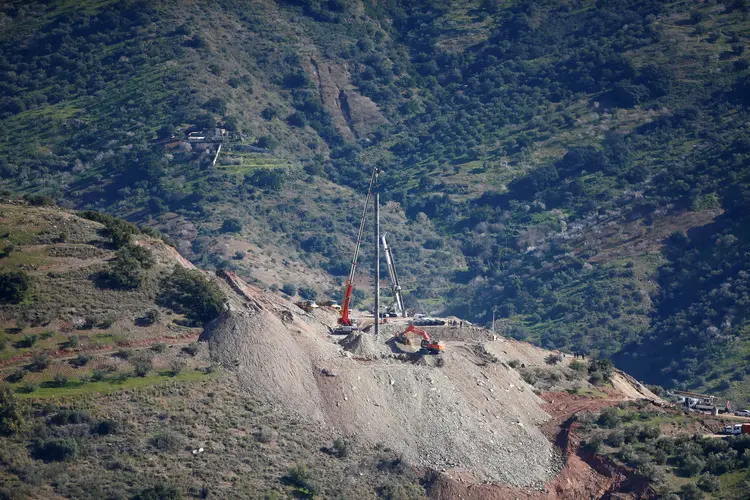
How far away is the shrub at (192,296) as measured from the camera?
9319cm

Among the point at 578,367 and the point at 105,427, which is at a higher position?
the point at 105,427

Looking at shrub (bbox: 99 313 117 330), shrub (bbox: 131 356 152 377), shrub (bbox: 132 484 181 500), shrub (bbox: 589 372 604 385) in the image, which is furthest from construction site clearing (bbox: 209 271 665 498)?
shrub (bbox: 132 484 181 500)

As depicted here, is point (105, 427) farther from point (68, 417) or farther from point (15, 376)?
point (15, 376)

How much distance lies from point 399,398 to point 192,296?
1608 cm

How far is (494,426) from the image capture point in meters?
Result: 87.6

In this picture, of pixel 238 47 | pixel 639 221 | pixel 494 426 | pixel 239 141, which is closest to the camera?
pixel 494 426

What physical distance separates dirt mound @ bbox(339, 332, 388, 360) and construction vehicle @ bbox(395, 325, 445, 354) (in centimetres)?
271

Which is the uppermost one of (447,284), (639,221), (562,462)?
(562,462)

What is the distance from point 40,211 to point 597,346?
66434 millimetres

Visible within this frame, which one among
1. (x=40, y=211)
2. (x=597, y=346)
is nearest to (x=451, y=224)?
(x=597, y=346)

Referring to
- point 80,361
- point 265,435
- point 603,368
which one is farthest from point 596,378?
point 80,361

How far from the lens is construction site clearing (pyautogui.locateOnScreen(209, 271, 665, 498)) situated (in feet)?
275

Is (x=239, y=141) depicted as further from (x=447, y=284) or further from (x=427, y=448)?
(x=427, y=448)

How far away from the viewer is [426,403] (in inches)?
3445
